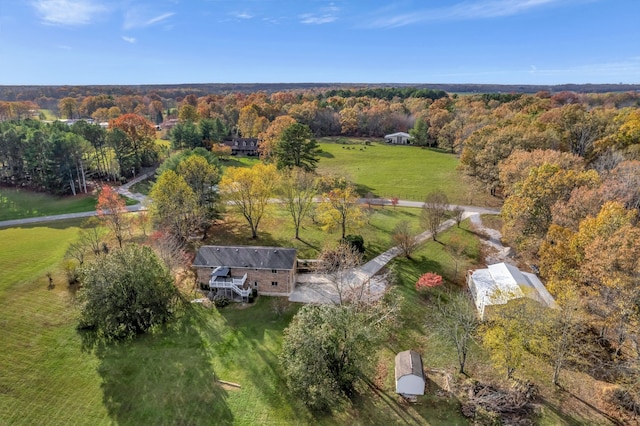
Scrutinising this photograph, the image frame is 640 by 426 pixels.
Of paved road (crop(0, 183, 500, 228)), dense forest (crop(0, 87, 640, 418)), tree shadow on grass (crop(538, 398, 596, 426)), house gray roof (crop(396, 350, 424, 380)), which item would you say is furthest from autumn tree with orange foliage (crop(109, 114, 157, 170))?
tree shadow on grass (crop(538, 398, 596, 426))

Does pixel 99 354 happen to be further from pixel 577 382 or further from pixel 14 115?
pixel 14 115

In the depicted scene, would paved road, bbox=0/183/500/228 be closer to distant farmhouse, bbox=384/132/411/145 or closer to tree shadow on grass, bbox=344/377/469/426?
tree shadow on grass, bbox=344/377/469/426

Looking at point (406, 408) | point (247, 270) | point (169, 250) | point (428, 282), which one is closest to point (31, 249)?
point (169, 250)

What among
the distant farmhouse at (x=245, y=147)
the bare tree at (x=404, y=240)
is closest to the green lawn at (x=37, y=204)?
the distant farmhouse at (x=245, y=147)

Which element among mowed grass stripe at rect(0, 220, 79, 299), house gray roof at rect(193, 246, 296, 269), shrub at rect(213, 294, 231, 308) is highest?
house gray roof at rect(193, 246, 296, 269)

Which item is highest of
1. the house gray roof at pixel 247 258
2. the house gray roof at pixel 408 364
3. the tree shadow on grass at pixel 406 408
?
the house gray roof at pixel 247 258

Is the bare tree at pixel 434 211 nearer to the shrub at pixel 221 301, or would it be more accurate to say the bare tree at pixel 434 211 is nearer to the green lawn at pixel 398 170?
the green lawn at pixel 398 170
